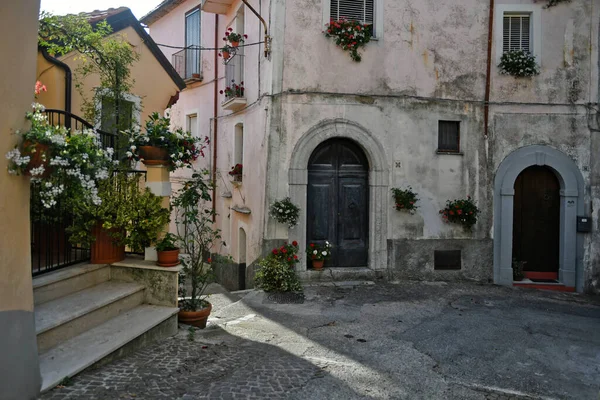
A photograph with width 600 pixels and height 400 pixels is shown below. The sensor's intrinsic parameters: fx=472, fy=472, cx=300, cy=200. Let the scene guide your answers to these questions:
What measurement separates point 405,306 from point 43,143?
5797 millimetres

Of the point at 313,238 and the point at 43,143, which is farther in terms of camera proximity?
the point at 313,238

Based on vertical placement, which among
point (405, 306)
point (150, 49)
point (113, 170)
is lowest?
point (405, 306)

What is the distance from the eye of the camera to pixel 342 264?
9.59 metres

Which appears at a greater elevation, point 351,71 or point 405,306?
point 351,71

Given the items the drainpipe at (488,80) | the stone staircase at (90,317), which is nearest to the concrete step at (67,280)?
the stone staircase at (90,317)

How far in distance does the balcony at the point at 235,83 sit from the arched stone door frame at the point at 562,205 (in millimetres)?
5965

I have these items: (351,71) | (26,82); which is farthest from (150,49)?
(26,82)

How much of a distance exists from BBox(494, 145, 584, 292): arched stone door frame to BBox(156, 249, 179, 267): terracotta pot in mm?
6944

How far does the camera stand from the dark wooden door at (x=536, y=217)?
10.1 m

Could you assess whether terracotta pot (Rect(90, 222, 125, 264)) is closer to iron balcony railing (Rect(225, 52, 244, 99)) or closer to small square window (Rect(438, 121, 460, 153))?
iron balcony railing (Rect(225, 52, 244, 99))

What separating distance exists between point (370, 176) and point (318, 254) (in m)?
1.91

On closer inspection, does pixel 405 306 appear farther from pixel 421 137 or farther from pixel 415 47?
pixel 415 47

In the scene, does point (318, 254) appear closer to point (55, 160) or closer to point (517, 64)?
point (517, 64)

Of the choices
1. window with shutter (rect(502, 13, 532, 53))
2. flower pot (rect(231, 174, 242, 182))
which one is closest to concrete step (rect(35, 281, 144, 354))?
flower pot (rect(231, 174, 242, 182))
